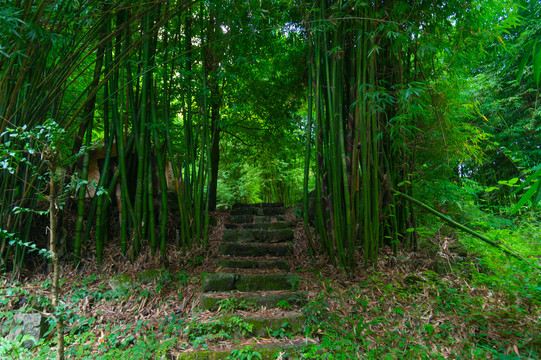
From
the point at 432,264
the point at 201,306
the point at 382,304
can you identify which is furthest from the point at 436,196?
the point at 201,306

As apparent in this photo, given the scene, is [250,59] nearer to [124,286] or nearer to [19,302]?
[124,286]

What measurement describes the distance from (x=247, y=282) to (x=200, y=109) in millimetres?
1835

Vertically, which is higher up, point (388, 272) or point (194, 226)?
point (194, 226)

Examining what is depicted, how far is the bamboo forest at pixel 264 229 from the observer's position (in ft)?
5.31

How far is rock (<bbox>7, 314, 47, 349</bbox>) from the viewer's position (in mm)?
1665

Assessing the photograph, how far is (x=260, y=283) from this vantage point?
86.2 inches

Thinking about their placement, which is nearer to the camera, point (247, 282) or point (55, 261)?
point (55, 261)

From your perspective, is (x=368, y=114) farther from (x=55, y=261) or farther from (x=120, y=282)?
(x=120, y=282)

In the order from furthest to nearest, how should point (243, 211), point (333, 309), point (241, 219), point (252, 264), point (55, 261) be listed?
point (243, 211)
point (241, 219)
point (252, 264)
point (333, 309)
point (55, 261)

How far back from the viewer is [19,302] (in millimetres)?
1971

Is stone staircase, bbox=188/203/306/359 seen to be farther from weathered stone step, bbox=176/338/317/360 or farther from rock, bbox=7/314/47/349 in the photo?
rock, bbox=7/314/47/349

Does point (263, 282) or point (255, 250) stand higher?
point (255, 250)

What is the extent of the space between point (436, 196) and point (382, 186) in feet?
3.18

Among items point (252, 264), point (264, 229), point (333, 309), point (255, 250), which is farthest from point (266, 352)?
point (264, 229)
